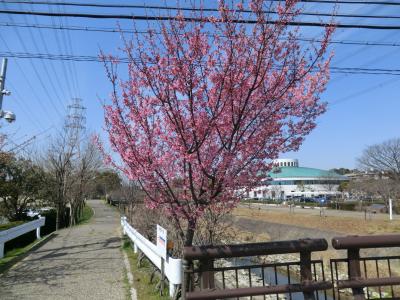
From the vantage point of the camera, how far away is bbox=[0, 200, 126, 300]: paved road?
8070 millimetres

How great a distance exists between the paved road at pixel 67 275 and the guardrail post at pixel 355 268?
459cm

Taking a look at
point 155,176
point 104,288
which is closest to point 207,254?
point 155,176

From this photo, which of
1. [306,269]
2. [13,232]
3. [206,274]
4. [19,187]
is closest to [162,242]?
[206,274]

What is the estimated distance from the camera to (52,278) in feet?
31.3

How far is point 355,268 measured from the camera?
4984mm

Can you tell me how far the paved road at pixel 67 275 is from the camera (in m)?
8.07

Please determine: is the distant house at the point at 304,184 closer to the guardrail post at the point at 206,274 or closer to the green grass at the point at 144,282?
the green grass at the point at 144,282

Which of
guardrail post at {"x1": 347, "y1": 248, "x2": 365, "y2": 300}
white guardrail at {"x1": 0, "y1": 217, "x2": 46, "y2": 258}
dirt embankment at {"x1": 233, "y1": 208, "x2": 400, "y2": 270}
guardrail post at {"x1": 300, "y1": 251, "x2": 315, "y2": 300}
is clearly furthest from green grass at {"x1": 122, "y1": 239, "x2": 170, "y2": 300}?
dirt embankment at {"x1": 233, "y1": 208, "x2": 400, "y2": 270}

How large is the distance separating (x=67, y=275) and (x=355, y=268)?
7.41 m

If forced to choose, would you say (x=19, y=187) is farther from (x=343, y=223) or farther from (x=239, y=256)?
(x=239, y=256)

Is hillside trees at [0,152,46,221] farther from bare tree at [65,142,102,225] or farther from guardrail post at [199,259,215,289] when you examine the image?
guardrail post at [199,259,215,289]

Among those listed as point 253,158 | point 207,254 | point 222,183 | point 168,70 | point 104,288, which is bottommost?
point 104,288

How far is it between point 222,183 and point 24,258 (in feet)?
34.1

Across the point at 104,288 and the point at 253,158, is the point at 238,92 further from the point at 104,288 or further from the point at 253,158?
the point at 104,288
